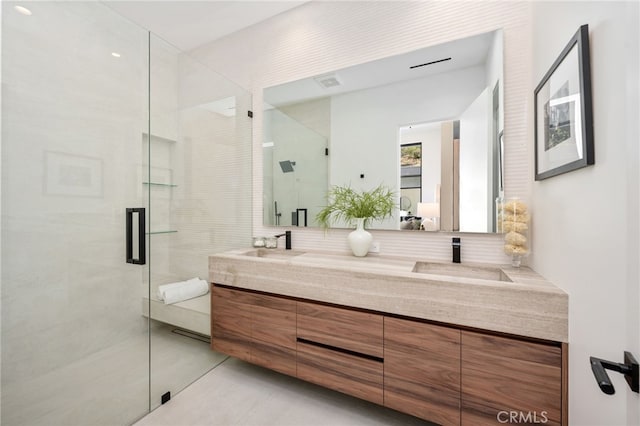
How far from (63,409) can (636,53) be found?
8.12 ft

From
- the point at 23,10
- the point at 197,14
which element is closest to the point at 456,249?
the point at 23,10

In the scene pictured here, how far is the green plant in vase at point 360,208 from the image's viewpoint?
6.23 feet

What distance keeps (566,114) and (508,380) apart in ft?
3.68

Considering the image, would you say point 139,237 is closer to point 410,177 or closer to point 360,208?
point 360,208

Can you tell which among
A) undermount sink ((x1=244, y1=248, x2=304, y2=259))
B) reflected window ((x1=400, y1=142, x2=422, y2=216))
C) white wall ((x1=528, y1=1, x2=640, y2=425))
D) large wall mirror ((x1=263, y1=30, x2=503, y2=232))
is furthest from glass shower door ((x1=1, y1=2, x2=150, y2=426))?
white wall ((x1=528, y1=1, x2=640, y2=425))

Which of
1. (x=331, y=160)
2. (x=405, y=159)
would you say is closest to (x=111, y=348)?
(x=331, y=160)

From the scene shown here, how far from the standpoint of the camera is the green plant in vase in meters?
1.90

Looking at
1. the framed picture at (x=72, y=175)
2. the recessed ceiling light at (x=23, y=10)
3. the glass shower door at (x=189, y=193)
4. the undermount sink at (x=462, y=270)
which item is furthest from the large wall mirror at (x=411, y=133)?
the recessed ceiling light at (x=23, y=10)

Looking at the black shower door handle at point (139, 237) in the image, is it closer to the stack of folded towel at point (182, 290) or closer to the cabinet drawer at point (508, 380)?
the stack of folded towel at point (182, 290)

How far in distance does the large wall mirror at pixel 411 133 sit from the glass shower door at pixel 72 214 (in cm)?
116

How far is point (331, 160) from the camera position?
2119 mm

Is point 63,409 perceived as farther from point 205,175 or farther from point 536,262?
point 536,262

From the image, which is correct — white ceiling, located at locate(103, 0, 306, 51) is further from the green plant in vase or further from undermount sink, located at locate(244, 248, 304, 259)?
undermount sink, located at locate(244, 248, 304, 259)

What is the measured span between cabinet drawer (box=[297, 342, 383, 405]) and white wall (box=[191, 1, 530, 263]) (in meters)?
0.77
